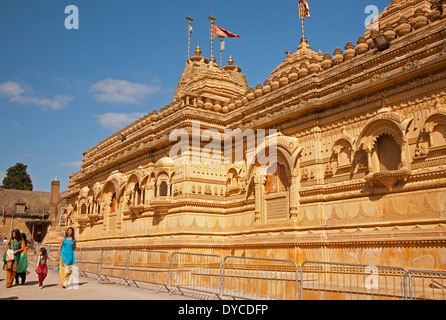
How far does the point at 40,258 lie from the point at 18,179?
188 ft

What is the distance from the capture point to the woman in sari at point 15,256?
11.1 metres

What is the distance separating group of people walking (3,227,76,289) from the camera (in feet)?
35.5

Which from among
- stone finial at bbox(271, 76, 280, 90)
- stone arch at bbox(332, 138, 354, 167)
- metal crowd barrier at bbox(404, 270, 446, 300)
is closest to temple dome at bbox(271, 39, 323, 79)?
stone finial at bbox(271, 76, 280, 90)

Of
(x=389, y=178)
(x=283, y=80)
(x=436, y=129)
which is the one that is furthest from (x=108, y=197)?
(x=436, y=129)

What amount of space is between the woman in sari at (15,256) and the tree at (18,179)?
183 ft

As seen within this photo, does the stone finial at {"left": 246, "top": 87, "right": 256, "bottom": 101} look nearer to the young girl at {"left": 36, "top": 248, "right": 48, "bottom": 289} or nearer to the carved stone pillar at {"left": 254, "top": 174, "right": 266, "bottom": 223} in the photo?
the carved stone pillar at {"left": 254, "top": 174, "right": 266, "bottom": 223}

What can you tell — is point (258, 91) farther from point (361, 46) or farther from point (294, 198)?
point (294, 198)

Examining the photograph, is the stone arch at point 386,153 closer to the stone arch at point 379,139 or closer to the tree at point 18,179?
the stone arch at point 379,139

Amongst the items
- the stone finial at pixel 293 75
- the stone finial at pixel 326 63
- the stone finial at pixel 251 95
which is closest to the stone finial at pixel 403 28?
the stone finial at pixel 326 63

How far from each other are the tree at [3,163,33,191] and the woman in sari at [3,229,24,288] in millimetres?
55891

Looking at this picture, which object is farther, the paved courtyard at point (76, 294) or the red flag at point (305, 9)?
the red flag at point (305, 9)

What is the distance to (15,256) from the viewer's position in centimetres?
1157

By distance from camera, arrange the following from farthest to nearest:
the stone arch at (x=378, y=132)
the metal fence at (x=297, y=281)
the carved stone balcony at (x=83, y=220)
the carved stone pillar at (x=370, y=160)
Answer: the carved stone balcony at (x=83, y=220), the carved stone pillar at (x=370, y=160), the stone arch at (x=378, y=132), the metal fence at (x=297, y=281)
